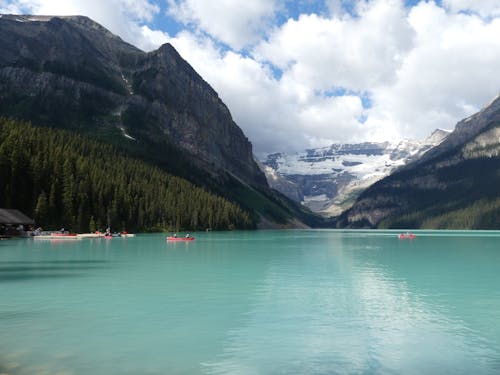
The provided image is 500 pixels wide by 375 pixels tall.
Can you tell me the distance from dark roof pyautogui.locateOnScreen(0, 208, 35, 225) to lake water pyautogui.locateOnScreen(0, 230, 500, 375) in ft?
259

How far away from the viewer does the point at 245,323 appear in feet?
108

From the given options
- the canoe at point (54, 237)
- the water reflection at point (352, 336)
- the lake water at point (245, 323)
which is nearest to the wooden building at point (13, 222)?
the canoe at point (54, 237)

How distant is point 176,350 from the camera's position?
25.7m

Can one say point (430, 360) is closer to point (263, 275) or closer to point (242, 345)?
point (242, 345)

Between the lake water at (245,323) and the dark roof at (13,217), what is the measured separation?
7884 cm

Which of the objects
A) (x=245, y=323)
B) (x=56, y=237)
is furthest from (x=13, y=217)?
(x=245, y=323)

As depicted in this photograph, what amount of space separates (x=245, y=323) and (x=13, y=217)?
12298 cm

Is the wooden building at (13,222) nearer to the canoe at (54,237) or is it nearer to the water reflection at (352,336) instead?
the canoe at (54,237)

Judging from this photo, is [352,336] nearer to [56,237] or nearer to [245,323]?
[245,323]

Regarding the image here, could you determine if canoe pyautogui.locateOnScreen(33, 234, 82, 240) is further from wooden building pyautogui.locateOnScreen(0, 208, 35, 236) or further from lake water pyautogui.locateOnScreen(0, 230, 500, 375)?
lake water pyautogui.locateOnScreen(0, 230, 500, 375)

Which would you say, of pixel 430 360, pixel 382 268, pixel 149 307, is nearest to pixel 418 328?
pixel 430 360

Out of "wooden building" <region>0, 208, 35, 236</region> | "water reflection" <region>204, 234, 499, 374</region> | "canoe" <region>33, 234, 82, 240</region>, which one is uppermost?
"wooden building" <region>0, 208, 35, 236</region>

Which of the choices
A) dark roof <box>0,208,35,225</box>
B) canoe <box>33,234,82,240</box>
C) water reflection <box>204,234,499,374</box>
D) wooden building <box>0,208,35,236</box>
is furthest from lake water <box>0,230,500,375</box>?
wooden building <box>0,208,35,236</box>

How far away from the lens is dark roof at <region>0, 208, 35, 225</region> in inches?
5172
